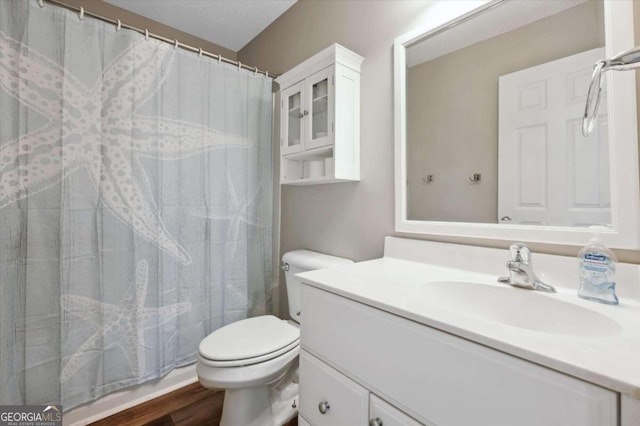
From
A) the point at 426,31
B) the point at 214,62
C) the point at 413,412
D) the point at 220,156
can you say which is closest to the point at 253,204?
the point at 220,156

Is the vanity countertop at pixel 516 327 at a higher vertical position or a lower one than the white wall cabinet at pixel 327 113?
lower

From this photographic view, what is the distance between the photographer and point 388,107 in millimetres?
1259

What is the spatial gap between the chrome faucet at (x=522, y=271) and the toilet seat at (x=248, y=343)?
2.94 ft

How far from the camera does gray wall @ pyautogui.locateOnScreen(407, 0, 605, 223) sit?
840 millimetres

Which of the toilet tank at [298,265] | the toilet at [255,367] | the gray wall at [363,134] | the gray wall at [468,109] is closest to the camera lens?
the gray wall at [468,109]

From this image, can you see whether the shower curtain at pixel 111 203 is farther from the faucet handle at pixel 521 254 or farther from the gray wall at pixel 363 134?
the faucet handle at pixel 521 254

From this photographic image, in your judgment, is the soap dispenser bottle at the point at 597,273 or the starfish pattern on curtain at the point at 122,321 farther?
the starfish pattern on curtain at the point at 122,321

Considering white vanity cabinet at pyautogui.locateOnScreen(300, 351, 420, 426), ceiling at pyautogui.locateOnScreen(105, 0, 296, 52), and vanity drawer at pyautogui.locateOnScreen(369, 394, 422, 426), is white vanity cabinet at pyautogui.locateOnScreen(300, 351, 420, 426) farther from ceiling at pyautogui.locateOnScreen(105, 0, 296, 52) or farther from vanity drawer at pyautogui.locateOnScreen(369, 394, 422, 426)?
ceiling at pyautogui.locateOnScreen(105, 0, 296, 52)

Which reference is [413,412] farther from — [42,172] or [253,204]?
[42,172]

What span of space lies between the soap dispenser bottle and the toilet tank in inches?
34.0

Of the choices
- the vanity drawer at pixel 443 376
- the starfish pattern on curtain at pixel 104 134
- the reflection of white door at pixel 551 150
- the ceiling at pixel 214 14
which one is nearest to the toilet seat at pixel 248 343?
the vanity drawer at pixel 443 376

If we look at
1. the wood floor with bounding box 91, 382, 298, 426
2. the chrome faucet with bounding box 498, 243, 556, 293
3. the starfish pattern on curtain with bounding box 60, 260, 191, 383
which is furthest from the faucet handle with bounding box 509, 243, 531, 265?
the starfish pattern on curtain with bounding box 60, 260, 191, 383

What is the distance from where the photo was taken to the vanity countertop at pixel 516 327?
405 millimetres

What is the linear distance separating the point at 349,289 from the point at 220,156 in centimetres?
126
